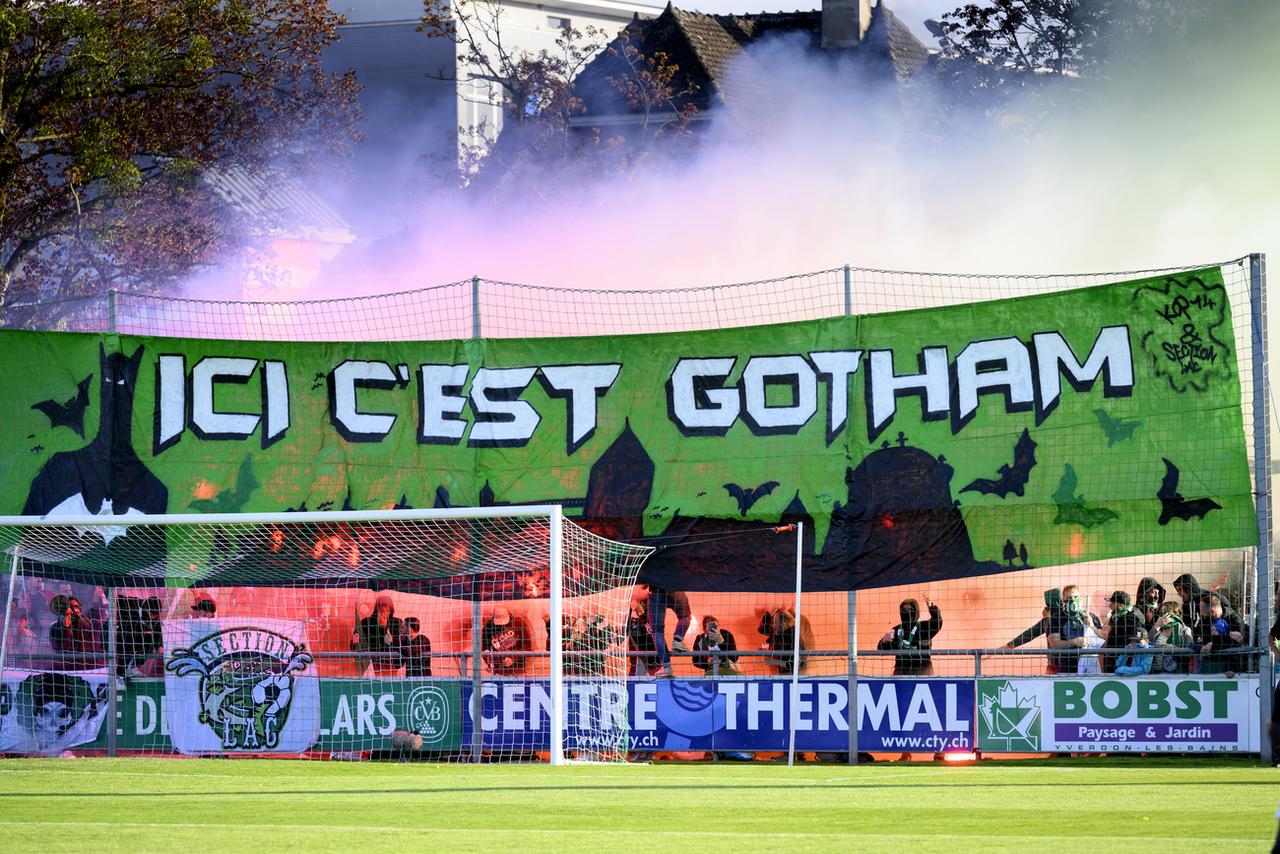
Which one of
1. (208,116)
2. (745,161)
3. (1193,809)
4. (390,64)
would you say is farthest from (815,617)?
(390,64)

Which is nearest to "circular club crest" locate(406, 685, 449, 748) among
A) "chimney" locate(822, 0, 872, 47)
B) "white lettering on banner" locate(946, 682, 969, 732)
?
"white lettering on banner" locate(946, 682, 969, 732)

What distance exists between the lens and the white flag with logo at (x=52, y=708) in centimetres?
1681

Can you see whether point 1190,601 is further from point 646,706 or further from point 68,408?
point 68,408

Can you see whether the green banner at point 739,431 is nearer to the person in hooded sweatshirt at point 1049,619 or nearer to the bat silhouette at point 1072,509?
the bat silhouette at point 1072,509

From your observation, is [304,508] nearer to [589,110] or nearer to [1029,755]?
[1029,755]

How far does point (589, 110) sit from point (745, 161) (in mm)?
4012

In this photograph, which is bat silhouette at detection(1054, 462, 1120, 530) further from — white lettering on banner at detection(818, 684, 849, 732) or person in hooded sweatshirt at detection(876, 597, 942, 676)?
white lettering on banner at detection(818, 684, 849, 732)

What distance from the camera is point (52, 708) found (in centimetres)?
1695

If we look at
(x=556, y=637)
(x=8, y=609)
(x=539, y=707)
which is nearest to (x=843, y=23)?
(x=539, y=707)

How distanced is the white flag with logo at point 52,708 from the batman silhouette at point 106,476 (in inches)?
70.5

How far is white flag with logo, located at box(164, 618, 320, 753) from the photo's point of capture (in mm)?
16422

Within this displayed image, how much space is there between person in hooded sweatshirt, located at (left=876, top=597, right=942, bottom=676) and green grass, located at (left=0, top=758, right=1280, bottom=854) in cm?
181

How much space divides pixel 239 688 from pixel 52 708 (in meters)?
2.03

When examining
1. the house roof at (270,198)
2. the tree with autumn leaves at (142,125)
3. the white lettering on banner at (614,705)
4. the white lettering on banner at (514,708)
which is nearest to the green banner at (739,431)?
the white lettering on banner at (614,705)
